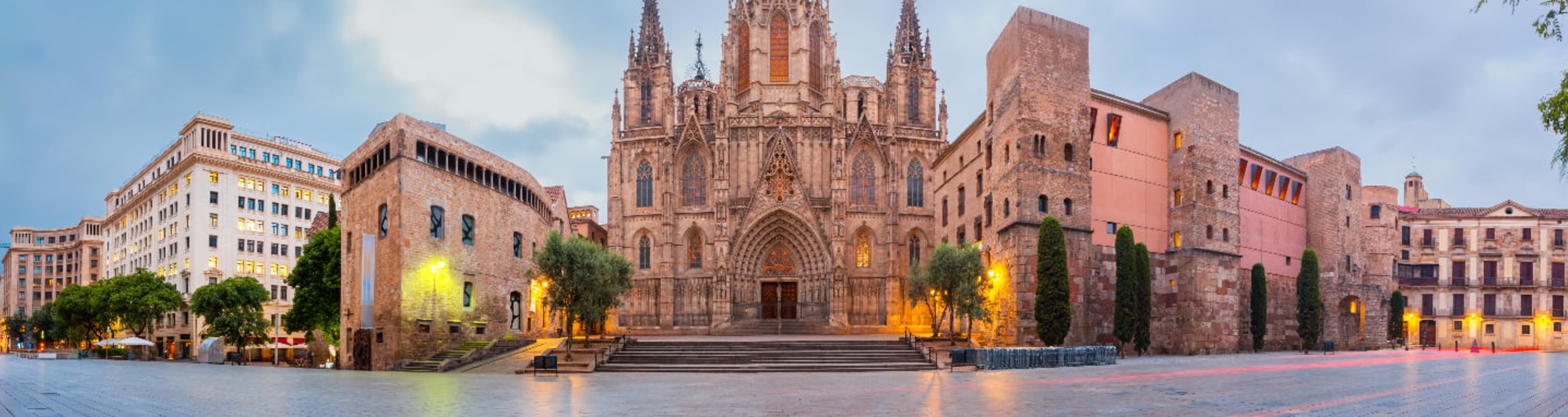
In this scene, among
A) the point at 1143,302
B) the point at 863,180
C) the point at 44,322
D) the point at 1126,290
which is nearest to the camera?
the point at 1126,290

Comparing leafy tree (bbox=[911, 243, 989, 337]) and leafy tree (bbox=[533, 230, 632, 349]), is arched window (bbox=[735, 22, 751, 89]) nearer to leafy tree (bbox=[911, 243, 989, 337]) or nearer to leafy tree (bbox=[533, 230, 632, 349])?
leafy tree (bbox=[911, 243, 989, 337])

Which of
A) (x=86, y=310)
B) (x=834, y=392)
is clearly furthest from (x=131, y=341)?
(x=834, y=392)

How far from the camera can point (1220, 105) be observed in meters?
44.7

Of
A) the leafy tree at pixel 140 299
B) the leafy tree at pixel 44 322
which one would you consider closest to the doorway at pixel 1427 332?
the leafy tree at pixel 140 299

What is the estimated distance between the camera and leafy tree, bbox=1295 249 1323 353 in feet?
161

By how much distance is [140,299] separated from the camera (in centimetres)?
5869

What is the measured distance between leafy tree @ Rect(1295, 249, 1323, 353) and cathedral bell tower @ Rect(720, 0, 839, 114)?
1101 inches

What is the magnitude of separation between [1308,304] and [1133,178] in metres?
14.4

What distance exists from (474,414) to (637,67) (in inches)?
1917

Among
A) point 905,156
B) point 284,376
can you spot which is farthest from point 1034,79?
point 284,376

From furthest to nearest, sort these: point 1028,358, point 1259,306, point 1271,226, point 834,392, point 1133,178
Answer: point 1271,226 → point 1259,306 → point 1133,178 → point 1028,358 → point 834,392

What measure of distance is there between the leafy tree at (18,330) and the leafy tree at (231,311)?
5862 centimetres

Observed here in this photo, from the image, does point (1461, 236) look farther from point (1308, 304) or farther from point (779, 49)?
point (779, 49)

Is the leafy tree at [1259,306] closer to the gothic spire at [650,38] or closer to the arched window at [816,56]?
the arched window at [816,56]
